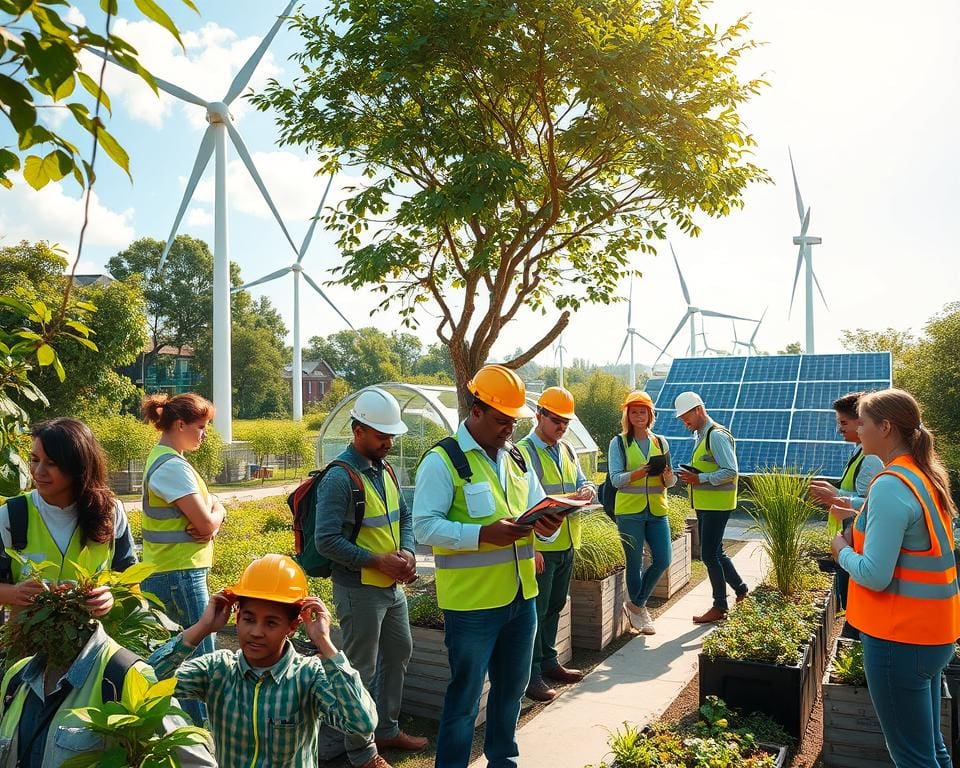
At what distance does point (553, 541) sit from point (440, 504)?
195cm

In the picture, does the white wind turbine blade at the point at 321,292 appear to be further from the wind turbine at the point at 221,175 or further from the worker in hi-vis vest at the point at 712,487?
the worker in hi-vis vest at the point at 712,487

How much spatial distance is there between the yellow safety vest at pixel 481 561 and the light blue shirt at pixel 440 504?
0.11 feet

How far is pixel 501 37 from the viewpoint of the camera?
6.56 m

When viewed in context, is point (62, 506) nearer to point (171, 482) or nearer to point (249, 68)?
point (171, 482)

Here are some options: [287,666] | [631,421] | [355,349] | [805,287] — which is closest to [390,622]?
[287,666]

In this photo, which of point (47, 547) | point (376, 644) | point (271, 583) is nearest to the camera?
point (271, 583)

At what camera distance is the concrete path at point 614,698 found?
438 cm

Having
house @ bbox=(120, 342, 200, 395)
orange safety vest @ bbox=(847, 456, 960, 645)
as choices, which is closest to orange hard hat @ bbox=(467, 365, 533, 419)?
orange safety vest @ bbox=(847, 456, 960, 645)

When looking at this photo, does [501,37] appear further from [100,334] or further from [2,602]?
[100,334]

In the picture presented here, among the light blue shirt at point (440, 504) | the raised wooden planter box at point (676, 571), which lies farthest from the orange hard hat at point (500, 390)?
the raised wooden planter box at point (676, 571)

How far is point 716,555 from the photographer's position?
6.81m

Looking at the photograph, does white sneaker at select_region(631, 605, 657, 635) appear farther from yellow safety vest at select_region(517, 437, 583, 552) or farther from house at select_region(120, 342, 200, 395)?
house at select_region(120, 342, 200, 395)

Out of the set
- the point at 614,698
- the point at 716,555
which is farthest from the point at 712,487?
the point at 614,698

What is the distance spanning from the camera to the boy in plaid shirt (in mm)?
2381
